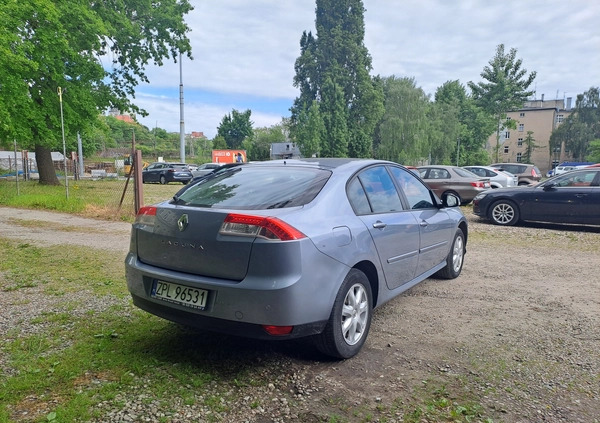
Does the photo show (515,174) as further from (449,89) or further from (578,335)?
(449,89)

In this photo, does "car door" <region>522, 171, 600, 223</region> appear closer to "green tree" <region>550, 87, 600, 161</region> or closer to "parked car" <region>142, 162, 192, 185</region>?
"parked car" <region>142, 162, 192, 185</region>

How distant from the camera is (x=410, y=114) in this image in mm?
52781

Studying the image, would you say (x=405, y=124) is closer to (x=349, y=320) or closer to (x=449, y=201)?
(x=449, y=201)

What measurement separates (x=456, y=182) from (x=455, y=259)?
30.0 ft

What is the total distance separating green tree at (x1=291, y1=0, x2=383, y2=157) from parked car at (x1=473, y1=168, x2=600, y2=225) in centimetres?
4294

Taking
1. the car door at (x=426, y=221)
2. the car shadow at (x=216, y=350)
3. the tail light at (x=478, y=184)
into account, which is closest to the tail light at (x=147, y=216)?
the car shadow at (x=216, y=350)

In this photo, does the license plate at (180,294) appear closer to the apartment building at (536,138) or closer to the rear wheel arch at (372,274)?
the rear wheel arch at (372,274)

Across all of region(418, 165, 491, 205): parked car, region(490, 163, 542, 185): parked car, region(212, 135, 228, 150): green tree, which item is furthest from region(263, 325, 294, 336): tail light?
region(212, 135, 228, 150): green tree

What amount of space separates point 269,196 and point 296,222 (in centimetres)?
44

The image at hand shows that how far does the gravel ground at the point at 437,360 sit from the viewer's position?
2.56 meters

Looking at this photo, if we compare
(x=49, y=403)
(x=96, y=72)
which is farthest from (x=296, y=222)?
(x=96, y=72)

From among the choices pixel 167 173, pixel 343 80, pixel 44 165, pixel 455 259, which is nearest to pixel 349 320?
pixel 455 259

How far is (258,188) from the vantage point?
3383mm

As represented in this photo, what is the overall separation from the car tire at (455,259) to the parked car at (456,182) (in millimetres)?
8312
